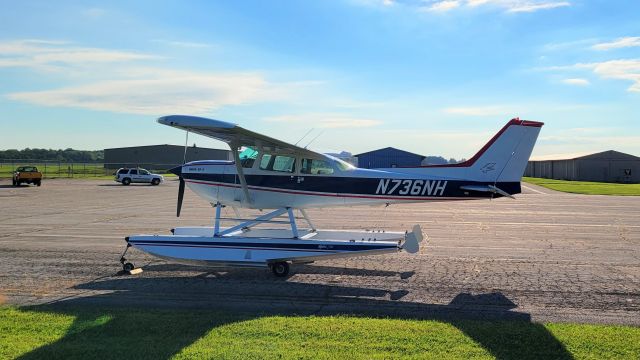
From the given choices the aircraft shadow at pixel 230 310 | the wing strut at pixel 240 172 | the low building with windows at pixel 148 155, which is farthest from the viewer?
the low building with windows at pixel 148 155

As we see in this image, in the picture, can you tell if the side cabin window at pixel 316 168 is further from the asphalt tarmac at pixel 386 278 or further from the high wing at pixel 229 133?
the asphalt tarmac at pixel 386 278

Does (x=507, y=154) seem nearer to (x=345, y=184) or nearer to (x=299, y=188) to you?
(x=345, y=184)

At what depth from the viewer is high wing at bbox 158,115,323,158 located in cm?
843

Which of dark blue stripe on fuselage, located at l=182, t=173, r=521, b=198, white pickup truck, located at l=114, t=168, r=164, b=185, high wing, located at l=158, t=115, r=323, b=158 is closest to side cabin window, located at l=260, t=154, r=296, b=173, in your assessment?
dark blue stripe on fuselage, located at l=182, t=173, r=521, b=198

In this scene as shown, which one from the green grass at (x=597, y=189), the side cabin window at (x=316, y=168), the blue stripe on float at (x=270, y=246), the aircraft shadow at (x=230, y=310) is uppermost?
the side cabin window at (x=316, y=168)

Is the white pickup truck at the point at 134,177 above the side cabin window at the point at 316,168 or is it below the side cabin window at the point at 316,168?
below

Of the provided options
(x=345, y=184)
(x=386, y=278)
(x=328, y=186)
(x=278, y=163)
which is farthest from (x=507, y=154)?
(x=278, y=163)

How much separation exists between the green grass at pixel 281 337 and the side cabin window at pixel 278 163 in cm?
437

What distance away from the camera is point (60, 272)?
964 centimetres

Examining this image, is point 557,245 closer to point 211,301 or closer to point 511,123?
point 511,123

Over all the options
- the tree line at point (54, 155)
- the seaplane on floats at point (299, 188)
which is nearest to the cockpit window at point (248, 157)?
the seaplane on floats at point (299, 188)

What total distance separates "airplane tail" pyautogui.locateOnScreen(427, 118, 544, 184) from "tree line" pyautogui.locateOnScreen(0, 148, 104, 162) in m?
159

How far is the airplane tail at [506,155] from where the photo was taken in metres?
9.80

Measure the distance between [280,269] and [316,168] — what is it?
233cm
